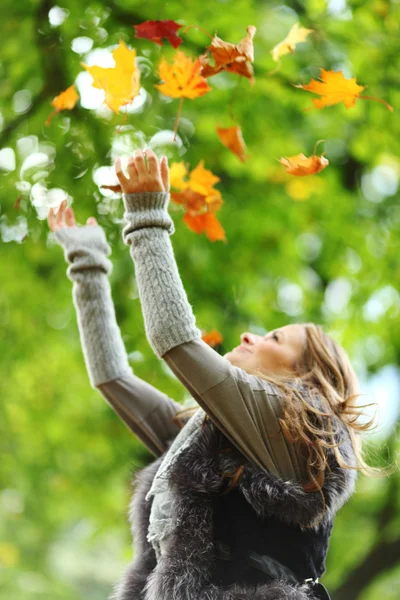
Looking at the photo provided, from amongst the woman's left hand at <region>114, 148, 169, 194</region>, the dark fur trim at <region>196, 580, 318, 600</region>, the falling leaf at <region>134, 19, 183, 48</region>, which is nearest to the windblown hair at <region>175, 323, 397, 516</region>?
the dark fur trim at <region>196, 580, 318, 600</region>

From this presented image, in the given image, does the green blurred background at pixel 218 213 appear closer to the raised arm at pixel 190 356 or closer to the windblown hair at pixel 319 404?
the windblown hair at pixel 319 404

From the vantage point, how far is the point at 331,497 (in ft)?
7.12

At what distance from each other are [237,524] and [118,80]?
1308 millimetres

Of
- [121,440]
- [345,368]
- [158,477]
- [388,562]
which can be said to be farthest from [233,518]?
[388,562]

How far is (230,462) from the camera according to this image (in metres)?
2.17

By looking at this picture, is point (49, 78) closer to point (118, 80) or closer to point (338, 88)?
point (118, 80)

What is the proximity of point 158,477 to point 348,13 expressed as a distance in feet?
10.3

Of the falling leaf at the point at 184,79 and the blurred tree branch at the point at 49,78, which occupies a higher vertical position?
the falling leaf at the point at 184,79

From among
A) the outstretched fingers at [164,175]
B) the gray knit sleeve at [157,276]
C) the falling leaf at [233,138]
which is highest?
the outstretched fingers at [164,175]

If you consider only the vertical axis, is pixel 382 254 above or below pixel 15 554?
above

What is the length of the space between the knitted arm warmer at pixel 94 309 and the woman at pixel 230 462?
1.51ft

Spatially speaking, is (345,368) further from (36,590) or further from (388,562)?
(36,590)

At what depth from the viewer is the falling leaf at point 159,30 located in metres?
2.53

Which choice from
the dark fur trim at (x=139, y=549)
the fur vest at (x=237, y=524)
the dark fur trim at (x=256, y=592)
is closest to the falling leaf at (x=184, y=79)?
the fur vest at (x=237, y=524)
